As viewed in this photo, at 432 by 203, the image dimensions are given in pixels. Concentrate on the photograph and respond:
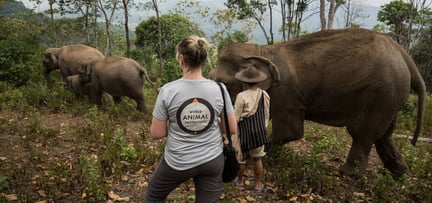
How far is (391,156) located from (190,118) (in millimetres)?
4188

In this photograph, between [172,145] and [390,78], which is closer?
[172,145]

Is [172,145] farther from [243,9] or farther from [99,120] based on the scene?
[243,9]

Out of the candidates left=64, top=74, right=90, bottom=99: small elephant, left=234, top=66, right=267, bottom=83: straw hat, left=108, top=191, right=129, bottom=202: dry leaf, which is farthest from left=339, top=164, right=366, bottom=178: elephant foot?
left=64, top=74, right=90, bottom=99: small elephant

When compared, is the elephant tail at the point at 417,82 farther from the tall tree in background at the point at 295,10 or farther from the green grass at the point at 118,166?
the tall tree in background at the point at 295,10

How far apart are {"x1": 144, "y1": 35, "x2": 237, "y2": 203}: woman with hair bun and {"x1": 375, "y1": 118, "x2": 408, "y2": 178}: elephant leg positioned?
3679mm

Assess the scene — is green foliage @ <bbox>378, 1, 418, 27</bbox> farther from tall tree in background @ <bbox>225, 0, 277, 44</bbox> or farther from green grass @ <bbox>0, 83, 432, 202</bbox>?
green grass @ <bbox>0, 83, 432, 202</bbox>

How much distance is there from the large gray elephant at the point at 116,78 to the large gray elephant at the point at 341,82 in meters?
4.01

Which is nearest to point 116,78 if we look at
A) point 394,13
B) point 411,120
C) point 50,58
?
point 50,58

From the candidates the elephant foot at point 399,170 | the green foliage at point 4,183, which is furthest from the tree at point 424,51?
the green foliage at point 4,183

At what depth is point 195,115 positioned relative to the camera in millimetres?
2668

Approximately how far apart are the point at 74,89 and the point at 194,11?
14883 mm

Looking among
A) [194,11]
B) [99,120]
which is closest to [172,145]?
[99,120]

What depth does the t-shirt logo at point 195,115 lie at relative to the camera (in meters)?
2.64

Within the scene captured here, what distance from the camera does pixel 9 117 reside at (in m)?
8.20
